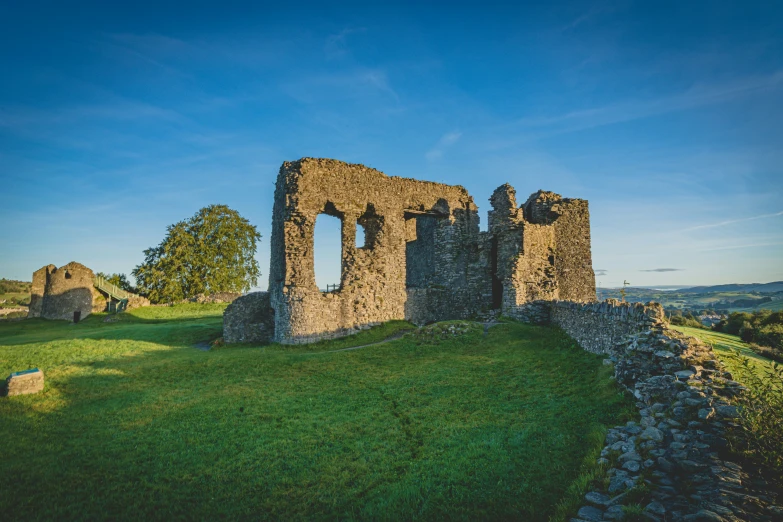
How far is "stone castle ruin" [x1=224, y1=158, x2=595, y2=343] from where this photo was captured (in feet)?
64.2

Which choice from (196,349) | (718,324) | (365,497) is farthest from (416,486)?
(718,324)

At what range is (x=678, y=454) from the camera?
5148 millimetres

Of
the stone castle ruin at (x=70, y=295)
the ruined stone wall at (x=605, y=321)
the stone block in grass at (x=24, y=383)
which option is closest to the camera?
the ruined stone wall at (x=605, y=321)

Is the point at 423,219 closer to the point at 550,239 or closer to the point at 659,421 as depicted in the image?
the point at 550,239

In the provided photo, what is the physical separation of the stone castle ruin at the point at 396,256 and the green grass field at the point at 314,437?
5.56 meters

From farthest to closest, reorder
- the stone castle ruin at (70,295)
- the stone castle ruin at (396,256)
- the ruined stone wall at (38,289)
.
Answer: the ruined stone wall at (38,289), the stone castle ruin at (70,295), the stone castle ruin at (396,256)

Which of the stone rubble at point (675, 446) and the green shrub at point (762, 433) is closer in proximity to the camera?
the stone rubble at point (675, 446)

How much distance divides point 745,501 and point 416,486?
3.85 meters

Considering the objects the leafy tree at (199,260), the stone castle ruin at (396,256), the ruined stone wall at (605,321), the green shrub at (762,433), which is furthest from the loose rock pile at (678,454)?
the leafy tree at (199,260)

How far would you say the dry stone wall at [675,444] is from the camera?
4215mm

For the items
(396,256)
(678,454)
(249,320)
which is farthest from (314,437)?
(396,256)

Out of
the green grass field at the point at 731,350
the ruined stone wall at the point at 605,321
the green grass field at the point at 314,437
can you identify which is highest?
the ruined stone wall at the point at 605,321

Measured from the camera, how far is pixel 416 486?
5.86 meters

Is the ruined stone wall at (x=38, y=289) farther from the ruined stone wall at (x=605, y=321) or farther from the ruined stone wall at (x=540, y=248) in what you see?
the ruined stone wall at (x=605, y=321)
